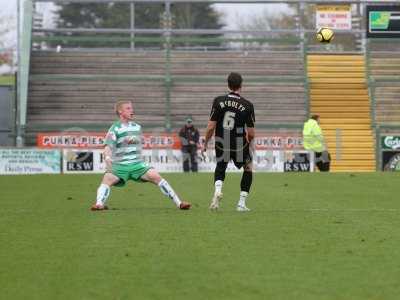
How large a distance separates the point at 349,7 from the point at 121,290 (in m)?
37.5

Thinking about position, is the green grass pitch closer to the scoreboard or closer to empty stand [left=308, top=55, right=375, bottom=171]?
empty stand [left=308, top=55, right=375, bottom=171]

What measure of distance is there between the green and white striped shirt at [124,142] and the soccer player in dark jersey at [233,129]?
1041mm

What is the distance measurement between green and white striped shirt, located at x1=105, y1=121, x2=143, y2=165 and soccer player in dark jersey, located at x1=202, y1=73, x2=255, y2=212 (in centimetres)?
104

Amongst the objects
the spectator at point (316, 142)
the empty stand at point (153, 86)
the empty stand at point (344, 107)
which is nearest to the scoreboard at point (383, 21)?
the empty stand at point (344, 107)

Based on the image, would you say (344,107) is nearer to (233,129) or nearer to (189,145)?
(189,145)

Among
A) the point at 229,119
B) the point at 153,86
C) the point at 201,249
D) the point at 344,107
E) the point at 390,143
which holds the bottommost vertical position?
the point at 201,249

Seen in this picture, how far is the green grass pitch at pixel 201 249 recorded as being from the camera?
7.67m

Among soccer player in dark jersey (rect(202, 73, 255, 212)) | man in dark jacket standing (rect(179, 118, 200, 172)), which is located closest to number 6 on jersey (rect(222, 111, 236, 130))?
soccer player in dark jersey (rect(202, 73, 255, 212))

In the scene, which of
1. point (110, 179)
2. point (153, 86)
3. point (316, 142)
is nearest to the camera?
point (110, 179)

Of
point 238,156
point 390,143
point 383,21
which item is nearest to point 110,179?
point 238,156

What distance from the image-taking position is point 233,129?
1363cm

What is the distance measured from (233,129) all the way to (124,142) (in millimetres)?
1534

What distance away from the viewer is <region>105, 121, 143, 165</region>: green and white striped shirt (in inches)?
548

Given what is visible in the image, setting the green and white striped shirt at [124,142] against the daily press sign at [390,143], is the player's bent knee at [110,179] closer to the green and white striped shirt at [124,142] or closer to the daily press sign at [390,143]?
the green and white striped shirt at [124,142]
